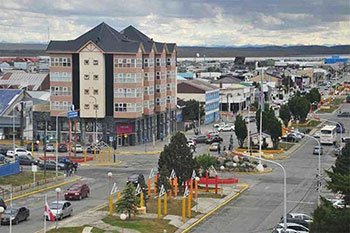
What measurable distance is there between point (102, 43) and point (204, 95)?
3003 centimetres

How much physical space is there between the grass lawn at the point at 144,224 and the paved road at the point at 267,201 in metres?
1.62

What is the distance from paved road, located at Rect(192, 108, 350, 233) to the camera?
3931 centimetres

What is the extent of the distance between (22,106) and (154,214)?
1719 inches

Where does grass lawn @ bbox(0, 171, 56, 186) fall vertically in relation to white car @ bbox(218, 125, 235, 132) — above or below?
above

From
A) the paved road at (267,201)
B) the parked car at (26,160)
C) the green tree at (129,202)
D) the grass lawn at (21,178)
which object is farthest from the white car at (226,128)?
the green tree at (129,202)

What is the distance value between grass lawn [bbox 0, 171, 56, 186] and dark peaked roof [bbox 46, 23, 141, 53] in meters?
26.6

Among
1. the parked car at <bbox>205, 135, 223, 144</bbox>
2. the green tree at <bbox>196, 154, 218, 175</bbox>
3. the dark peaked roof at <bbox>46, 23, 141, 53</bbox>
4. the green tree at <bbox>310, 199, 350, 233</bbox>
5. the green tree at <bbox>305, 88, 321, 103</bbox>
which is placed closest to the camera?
the green tree at <bbox>310, 199, 350, 233</bbox>

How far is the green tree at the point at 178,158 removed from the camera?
46.8 meters

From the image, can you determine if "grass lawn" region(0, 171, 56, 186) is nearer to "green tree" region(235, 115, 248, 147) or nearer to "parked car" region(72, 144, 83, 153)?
"parked car" region(72, 144, 83, 153)

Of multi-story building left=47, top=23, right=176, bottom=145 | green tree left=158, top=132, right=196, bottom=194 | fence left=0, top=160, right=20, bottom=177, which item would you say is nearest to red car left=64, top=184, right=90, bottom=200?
green tree left=158, top=132, right=196, bottom=194

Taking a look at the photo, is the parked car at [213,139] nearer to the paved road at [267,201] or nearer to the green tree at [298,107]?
the paved road at [267,201]

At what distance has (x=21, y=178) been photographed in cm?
5338

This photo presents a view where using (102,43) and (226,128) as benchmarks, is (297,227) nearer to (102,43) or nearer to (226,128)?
(102,43)

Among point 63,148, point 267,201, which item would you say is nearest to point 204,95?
point 63,148
